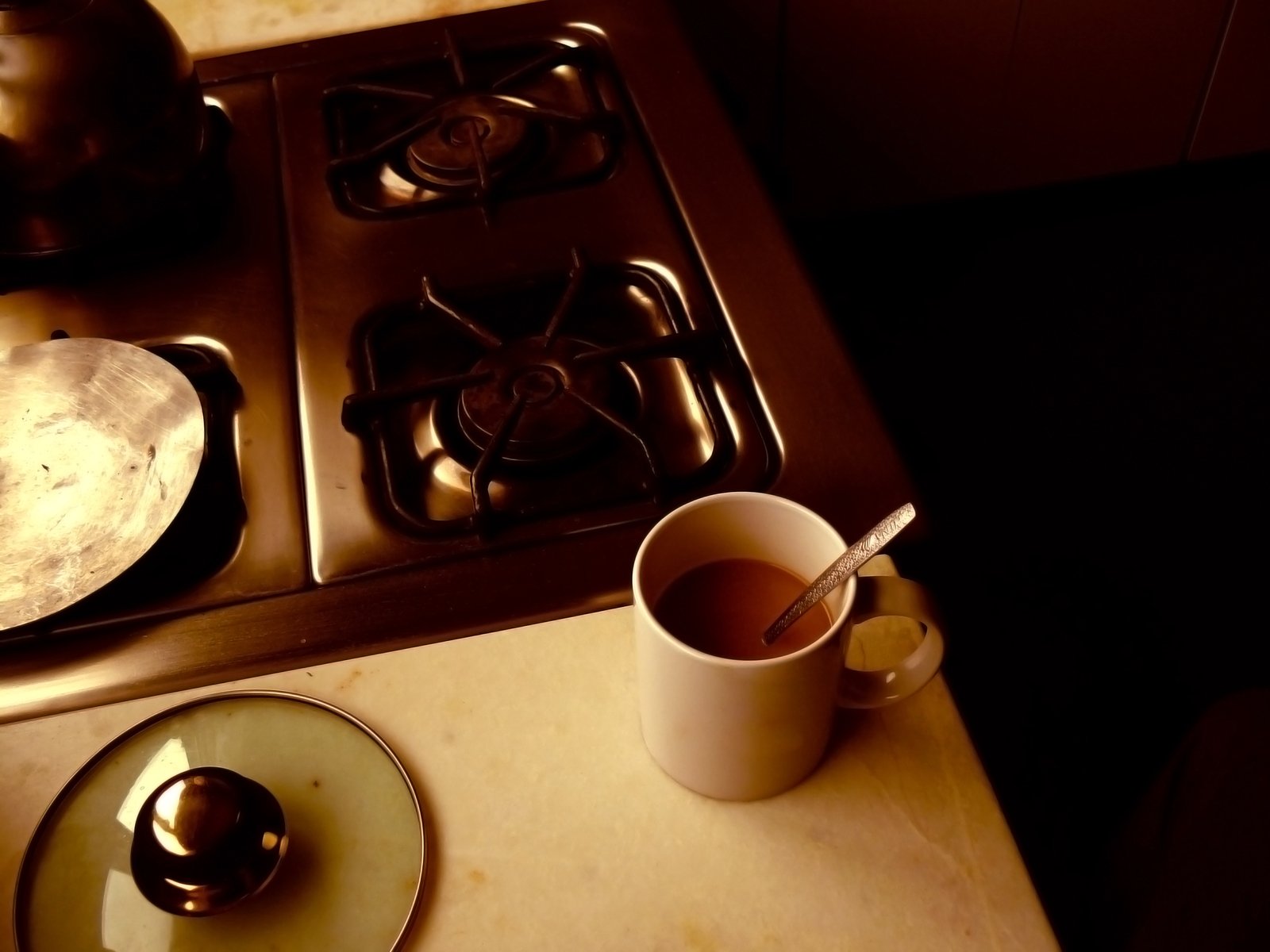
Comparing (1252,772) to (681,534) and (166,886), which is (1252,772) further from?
(166,886)

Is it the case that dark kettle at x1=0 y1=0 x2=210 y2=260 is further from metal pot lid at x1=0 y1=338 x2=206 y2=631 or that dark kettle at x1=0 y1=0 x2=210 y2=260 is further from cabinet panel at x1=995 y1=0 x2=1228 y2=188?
cabinet panel at x1=995 y1=0 x2=1228 y2=188

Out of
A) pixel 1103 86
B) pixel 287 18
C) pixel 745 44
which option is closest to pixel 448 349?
pixel 287 18

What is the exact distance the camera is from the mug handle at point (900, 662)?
452mm

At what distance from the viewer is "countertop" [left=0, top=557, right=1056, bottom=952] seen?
0.46 m

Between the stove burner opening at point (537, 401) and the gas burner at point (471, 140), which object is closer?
the stove burner opening at point (537, 401)

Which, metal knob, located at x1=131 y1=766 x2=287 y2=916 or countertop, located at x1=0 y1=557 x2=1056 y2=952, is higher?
metal knob, located at x1=131 y1=766 x2=287 y2=916

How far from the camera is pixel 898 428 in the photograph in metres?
1.65

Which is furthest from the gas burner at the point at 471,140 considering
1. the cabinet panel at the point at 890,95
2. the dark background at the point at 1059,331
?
the cabinet panel at the point at 890,95

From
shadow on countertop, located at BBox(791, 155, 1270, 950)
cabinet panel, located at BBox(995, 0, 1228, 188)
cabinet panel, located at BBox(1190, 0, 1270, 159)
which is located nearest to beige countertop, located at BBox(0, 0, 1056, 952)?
shadow on countertop, located at BBox(791, 155, 1270, 950)

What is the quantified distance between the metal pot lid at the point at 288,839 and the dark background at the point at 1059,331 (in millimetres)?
922

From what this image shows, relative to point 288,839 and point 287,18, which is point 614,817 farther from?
point 287,18

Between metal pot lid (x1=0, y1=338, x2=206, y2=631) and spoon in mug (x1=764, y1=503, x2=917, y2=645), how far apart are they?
36cm

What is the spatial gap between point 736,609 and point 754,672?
76 millimetres

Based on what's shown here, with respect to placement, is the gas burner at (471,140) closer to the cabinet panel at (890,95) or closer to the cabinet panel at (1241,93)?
the cabinet panel at (890,95)
